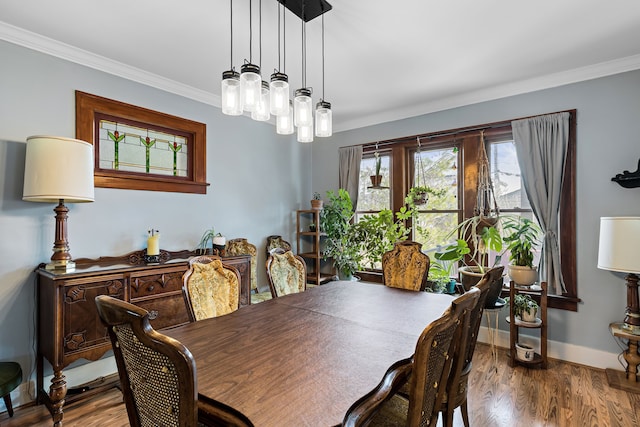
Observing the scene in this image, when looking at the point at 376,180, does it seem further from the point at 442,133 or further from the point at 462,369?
the point at 462,369

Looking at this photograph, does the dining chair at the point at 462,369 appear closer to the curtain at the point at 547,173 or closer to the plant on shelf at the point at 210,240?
the curtain at the point at 547,173

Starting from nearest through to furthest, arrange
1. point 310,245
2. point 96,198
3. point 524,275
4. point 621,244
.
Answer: point 621,244
point 96,198
point 524,275
point 310,245

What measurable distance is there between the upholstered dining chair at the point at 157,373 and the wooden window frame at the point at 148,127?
7.27 feet

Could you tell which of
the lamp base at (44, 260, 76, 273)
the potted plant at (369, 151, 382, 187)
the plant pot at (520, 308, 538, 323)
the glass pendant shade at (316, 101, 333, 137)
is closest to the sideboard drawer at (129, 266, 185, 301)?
the lamp base at (44, 260, 76, 273)

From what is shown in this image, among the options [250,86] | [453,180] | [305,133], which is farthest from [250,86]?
[453,180]

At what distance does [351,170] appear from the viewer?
173 inches

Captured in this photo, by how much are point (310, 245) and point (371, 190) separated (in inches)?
49.7

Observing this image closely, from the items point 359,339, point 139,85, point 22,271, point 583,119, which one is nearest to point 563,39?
point 583,119

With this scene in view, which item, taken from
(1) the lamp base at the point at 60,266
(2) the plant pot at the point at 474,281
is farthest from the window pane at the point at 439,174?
(1) the lamp base at the point at 60,266

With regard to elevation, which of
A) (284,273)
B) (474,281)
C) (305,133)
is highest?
(305,133)

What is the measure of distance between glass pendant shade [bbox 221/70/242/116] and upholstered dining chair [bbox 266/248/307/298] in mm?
1226

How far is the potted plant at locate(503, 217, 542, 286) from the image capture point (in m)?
2.91

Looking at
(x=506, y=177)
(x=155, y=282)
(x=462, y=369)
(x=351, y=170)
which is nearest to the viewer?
(x=462, y=369)

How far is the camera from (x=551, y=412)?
218cm
